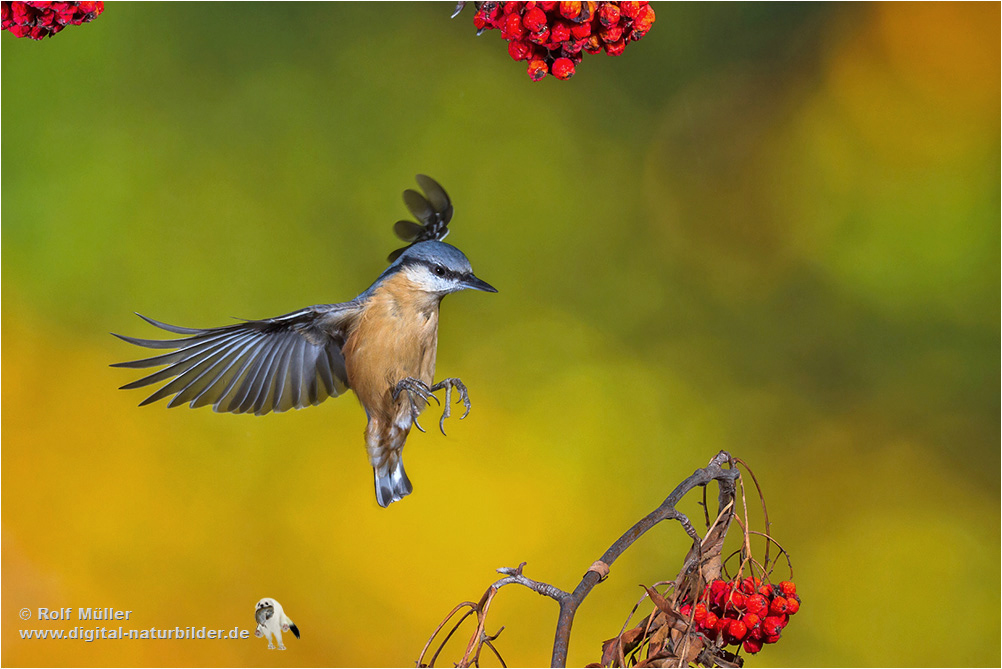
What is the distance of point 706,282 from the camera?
180 cm

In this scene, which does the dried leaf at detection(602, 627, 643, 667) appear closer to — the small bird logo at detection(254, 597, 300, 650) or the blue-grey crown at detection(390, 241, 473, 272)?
the blue-grey crown at detection(390, 241, 473, 272)

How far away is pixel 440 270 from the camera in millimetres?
1140

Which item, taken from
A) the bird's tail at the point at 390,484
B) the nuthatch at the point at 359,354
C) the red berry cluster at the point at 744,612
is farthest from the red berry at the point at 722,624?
the bird's tail at the point at 390,484

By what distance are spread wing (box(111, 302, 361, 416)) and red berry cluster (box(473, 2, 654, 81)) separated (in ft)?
1.55

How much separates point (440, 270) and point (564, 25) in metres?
0.44

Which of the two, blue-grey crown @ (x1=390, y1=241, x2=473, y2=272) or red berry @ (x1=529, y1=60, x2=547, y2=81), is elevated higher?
blue-grey crown @ (x1=390, y1=241, x2=473, y2=272)

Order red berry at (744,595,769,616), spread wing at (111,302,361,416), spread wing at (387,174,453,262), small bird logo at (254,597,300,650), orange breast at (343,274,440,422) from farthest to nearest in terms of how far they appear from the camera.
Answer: small bird logo at (254,597,300,650) < spread wing at (387,174,453,262) < orange breast at (343,274,440,422) < spread wing at (111,302,361,416) < red berry at (744,595,769,616)

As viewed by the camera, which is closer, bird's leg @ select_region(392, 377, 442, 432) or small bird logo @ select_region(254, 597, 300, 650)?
bird's leg @ select_region(392, 377, 442, 432)

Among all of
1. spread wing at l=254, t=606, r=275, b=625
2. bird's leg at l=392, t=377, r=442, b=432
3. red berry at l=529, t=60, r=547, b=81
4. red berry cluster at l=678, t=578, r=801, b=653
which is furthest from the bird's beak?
spread wing at l=254, t=606, r=275, b=625

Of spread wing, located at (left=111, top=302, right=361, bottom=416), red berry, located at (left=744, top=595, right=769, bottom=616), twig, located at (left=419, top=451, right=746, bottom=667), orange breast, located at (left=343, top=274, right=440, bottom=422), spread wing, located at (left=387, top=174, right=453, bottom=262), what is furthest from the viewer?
spread wing, located at (left=387, top=174, right=453, bottom=262)

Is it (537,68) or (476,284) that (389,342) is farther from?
(537,68)

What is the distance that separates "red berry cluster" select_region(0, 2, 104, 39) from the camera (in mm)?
833

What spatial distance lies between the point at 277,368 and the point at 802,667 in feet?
3.72

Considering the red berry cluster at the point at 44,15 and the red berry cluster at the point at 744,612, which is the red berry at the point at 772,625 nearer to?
the red berry cluster at the point at 744,612
